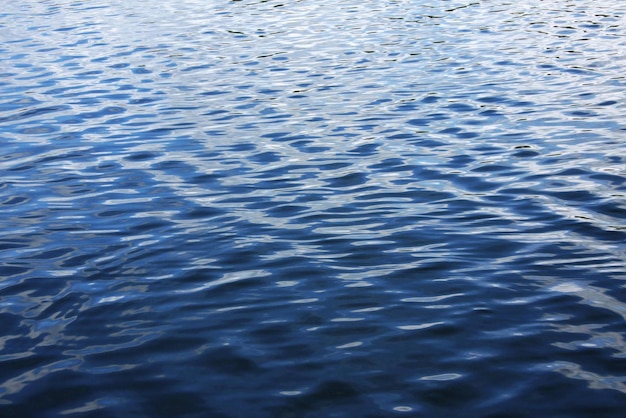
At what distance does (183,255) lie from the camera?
30.3ft

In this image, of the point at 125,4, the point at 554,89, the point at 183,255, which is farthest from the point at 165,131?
the point at 125,4

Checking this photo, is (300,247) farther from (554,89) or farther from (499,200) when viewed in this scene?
(554,89)

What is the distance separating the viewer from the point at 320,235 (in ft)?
31.7

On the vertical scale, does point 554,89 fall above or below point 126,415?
below

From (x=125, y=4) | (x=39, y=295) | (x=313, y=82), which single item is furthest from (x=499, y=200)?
(x=125, y=4)

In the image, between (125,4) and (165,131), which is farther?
(125,4)

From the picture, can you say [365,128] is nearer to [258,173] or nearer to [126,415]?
[258,173]

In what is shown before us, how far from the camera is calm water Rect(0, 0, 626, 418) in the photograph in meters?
6.64

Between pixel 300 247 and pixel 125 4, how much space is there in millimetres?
23998

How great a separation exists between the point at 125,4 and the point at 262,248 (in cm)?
2386

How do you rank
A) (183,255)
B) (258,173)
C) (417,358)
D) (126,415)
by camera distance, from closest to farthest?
(126,415) < (417,358) < (183,255) < (258,173)

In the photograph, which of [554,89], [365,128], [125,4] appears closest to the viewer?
[365,128]

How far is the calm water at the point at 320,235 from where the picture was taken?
261 inches

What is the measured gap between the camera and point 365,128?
14.2m
